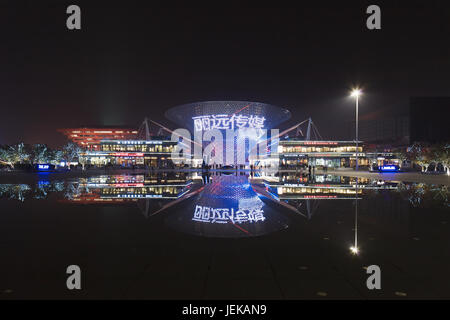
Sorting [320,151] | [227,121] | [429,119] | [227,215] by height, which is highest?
[429,119]

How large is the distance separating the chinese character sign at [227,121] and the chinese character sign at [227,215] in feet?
196

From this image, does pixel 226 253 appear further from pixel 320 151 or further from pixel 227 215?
pixel 320 151

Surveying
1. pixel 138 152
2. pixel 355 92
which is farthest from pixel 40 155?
pixel 355 92

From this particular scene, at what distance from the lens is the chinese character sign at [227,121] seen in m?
69.4

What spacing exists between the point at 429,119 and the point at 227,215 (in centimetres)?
14052

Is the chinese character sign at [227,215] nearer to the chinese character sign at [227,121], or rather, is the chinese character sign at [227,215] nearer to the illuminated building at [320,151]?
the chinese character sign at [227,121]

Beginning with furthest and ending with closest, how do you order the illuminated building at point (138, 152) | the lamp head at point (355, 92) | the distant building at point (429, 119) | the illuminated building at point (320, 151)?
the distant building at point (429, 119) → the illuminated building at point (320, 151) → the illuminated building at point (138, 152) → the lamp head at point (355, 92)

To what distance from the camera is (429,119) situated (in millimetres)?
114938

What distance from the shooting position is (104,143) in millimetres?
97500

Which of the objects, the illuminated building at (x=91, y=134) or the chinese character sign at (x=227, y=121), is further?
the illuminated building at (x=91, y=134)

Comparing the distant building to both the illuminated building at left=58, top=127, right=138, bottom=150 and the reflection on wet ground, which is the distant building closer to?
the reflection on wet ground

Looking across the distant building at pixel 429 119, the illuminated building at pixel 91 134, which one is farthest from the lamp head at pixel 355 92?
the illuminated building at pixel 91 134
